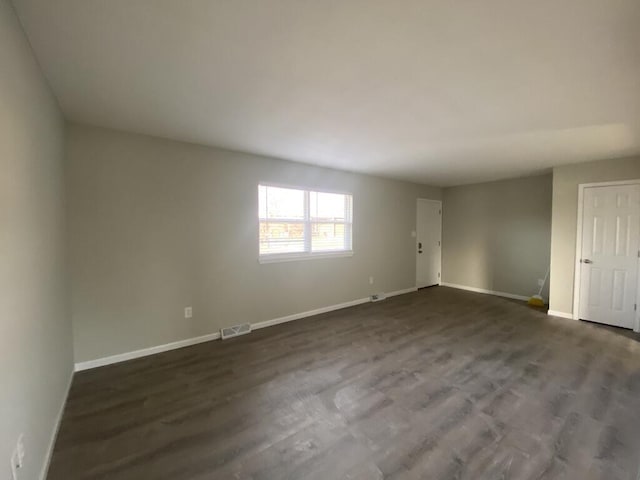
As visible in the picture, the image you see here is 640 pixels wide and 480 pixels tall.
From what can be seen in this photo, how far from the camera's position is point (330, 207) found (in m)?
4.60

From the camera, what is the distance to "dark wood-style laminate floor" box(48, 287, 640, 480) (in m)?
1.60

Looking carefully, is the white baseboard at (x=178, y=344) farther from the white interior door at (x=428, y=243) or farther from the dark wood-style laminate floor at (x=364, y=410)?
the white interior door at (x=428, y=243)

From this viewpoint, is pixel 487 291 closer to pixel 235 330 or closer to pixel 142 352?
pixel 235 330

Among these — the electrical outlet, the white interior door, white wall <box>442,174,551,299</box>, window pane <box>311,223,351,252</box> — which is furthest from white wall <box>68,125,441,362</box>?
white wall <box>442,174,551,299</box>

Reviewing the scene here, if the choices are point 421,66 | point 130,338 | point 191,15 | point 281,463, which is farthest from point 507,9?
point 130,338

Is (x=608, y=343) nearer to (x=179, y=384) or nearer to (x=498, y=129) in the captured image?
(x=498, y=129)

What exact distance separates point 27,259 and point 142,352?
1859 mm

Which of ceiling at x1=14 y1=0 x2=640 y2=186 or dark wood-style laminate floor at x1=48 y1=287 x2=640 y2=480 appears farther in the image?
dark wood-style laminate floor at x1=48 y1=287 x2=640 y2=480

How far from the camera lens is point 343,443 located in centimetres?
175

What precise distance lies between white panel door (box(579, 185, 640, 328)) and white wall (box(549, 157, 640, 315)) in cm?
12

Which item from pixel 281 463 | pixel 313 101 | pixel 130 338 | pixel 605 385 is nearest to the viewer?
pixel 281 463

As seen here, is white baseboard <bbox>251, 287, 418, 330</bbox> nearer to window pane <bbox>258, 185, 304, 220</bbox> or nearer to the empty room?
the empty room

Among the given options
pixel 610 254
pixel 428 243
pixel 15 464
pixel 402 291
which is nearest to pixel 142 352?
pixel 15 464

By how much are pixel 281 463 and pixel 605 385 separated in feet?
9.31
